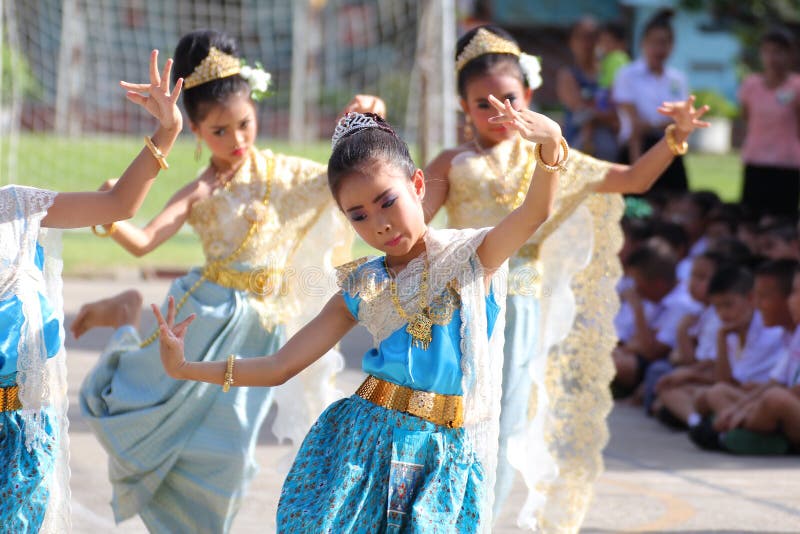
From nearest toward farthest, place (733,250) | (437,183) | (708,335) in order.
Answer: (437,183)
(708,335)
(733,250)

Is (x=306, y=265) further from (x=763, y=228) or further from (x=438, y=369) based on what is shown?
(x=763, y=228)

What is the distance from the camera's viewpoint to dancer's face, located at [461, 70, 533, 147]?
14.3ft

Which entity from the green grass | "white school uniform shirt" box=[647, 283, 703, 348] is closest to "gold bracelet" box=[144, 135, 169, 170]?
"white school uniform shirt" box=[647, 283, 703, 348]

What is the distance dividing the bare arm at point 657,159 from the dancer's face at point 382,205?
129 cm

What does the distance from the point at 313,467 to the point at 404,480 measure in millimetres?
233

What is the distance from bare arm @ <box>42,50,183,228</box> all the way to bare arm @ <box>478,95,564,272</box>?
0.83 meters

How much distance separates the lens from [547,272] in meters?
4.78

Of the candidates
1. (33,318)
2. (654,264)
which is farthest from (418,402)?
(654,264)

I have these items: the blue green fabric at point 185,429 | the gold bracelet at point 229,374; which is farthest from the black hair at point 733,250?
the gold bracelet at point 229,374

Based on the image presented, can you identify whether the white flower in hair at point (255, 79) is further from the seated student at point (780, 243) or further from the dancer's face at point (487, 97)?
the seated student at point (780, 243)

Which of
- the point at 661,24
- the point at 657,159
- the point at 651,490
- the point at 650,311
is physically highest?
the point at 661,24

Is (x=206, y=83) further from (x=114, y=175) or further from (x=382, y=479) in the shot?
(x=114, y=175)

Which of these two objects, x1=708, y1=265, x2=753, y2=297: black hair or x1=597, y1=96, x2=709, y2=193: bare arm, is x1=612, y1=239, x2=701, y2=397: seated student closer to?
x1=708, y1=265, x2=753, y2=297: black hair

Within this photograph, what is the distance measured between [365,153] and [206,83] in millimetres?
1344
